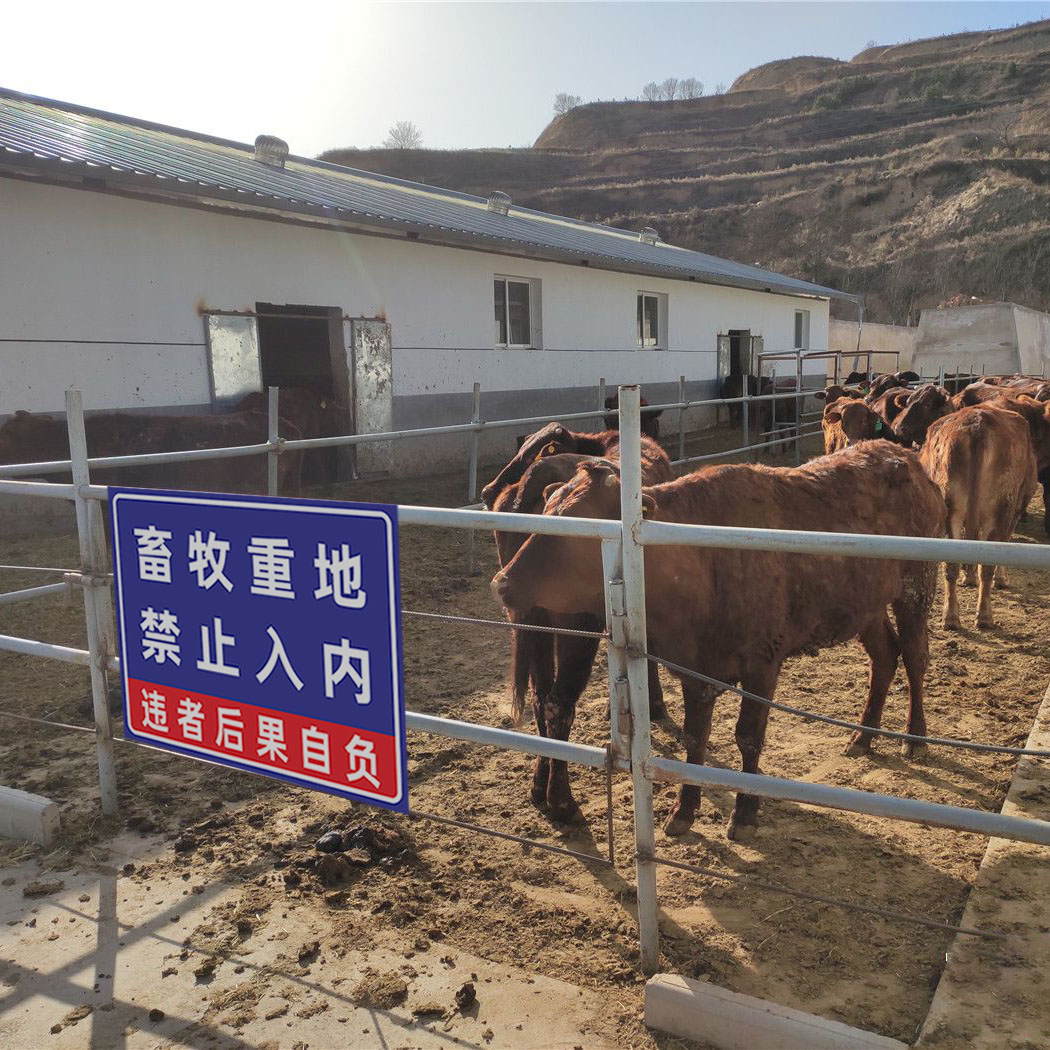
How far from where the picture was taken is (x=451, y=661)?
5277mm

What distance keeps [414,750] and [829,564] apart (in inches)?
78.7

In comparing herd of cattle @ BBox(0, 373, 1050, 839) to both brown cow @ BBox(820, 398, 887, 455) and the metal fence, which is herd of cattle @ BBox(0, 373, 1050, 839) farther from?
brown cow @ BBox(820, 398, 887, 455)

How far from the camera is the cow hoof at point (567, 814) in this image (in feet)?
10.9

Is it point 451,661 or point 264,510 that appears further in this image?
point 451,661

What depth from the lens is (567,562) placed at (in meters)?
3.03

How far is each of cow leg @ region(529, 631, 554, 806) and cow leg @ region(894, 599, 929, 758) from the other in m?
1.69

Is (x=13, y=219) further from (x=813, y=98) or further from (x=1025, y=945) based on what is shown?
(x=813, y=98)

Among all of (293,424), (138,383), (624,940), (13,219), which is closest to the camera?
(624,940)

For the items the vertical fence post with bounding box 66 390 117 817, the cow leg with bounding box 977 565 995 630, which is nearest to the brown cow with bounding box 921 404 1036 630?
the cow leg with bounding box 977 565 995 630

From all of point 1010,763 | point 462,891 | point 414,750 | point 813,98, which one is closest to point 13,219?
point 414,750

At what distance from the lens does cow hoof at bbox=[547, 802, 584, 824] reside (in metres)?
3.32

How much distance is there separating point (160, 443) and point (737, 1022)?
7726 mm

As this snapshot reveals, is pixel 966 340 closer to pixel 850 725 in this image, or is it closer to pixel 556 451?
pixel 556 451

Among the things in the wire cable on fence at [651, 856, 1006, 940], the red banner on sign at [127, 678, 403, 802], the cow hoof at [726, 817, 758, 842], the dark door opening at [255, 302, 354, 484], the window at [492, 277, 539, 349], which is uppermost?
the window at [492, 277, 539, 349]
